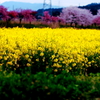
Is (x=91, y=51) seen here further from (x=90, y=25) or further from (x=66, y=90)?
(x=90, y=25)

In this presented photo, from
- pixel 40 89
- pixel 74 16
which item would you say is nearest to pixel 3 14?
pixel 74 16

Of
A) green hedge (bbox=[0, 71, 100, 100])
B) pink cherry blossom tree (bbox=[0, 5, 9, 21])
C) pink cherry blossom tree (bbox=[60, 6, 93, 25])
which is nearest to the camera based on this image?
green hedge (bbox=[0, 71, 100, 100])

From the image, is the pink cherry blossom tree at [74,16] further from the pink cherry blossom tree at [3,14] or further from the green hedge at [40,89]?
the green hedge at [40,89]

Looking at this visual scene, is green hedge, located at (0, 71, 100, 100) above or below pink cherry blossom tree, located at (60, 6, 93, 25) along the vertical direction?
above

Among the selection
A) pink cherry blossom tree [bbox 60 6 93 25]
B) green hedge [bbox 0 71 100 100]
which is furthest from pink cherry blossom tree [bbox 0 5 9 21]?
green hedge [bbox 0 71 100 100]

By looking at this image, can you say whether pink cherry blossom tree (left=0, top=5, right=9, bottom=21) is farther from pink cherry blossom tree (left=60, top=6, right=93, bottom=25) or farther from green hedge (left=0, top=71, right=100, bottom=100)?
green hedge (left=0, top=71, right=100, bottom=100)

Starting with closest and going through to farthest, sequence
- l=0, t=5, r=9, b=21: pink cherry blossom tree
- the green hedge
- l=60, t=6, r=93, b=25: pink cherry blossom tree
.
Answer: the green hedge, l=0, t=5, r=9, b=21: pink cherry blossom tree, l=60, t=6, r=93, b=25: pink cherry blossom tree

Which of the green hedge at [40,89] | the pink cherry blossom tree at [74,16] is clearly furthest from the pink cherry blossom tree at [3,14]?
the green hedge at [40,89]

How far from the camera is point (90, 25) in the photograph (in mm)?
27844

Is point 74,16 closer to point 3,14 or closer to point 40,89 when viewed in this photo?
point 3,14

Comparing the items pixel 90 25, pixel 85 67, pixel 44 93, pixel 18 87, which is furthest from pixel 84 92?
pixel 90 25

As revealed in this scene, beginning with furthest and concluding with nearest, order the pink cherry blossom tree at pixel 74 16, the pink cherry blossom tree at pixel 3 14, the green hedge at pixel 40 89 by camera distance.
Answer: the pink cherry blossom tree at pixel 74 16 < the pink cherry blossom tree at pixel 3 14 < the green hedge at pixel 40 89

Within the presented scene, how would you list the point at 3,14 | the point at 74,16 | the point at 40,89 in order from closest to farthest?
the point at 40,89, the point at 3,14, the point at 74,16

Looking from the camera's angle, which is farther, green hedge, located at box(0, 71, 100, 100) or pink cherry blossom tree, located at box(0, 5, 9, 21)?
pink cherry blossom tree, located at box(0, 5, 9, 21)
